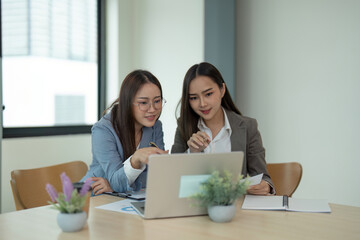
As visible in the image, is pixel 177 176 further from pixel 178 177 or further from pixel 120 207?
pixel 120 207

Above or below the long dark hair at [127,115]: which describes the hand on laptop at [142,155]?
below

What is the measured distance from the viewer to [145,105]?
7.21 feet

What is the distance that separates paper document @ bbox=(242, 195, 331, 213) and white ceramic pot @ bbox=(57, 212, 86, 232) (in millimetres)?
682

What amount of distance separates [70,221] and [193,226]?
0.42 m

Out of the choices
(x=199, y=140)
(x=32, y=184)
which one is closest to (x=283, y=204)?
(x=199, y=140)

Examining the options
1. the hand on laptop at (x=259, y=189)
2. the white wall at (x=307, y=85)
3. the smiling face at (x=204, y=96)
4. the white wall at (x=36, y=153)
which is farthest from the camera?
the white wall at (x=36, y=153)

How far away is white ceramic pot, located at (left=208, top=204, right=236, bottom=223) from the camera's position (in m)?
1.43

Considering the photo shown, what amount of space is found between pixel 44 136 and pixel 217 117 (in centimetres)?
222

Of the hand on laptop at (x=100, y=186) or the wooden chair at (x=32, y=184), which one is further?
the wooden chair at (x=32, y=184)

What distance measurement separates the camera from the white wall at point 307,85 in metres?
3.27

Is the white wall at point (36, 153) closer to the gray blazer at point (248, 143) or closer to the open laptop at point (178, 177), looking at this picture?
the gray blazer at point (248, 143)

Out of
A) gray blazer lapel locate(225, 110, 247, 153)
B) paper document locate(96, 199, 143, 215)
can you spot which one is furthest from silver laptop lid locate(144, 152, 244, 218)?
gray blazer lapel locate(225, 110, 247, 153)

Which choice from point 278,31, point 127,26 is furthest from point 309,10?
point 127,26

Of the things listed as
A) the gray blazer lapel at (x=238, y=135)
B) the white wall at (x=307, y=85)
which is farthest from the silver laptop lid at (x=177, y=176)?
the white wall at (x=307, y=85)
